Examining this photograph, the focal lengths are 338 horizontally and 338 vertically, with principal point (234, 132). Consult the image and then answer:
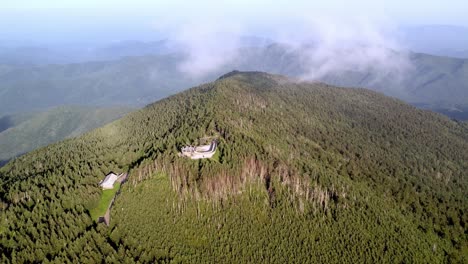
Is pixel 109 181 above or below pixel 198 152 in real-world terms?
below

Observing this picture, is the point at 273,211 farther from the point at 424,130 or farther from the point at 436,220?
the point at 424,130

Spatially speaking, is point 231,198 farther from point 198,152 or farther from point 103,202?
point 103,202

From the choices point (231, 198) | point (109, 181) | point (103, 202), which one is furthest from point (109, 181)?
point (231, 198)

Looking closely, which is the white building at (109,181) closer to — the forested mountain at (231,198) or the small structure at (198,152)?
the forested mountain at (231,198)

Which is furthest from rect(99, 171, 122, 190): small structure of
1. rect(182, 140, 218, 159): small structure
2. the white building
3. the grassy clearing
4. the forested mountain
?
rect(182, 140, 218, 159): small structure

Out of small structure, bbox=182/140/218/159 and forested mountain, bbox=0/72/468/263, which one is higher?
small structure, bbox=182/140/218/159

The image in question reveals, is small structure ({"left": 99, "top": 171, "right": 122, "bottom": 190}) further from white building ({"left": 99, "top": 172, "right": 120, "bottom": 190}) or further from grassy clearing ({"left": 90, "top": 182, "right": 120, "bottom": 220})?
grassy clearing ({"left": 90, "top": 182, "right": 120, "bottom": 220})

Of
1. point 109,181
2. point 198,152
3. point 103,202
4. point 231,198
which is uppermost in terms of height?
point 198,152

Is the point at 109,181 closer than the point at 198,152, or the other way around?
the point at 109,181

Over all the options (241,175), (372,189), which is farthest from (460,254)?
(241,175)
